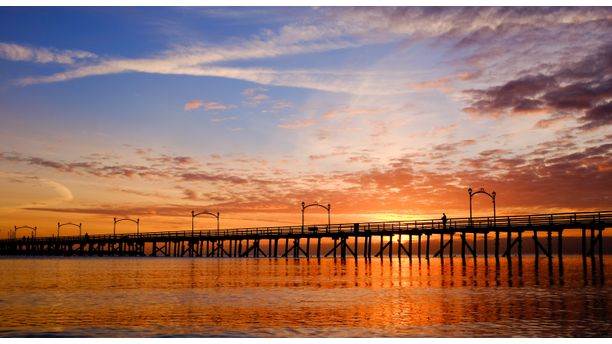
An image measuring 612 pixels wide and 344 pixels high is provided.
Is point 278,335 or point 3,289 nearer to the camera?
point 278,335

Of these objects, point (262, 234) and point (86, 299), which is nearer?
point (86, 299)

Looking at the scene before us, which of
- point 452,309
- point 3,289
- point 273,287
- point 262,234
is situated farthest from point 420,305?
point 262,234

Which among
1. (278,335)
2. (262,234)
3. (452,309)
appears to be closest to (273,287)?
(452,309)

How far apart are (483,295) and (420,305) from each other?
5.43 metres

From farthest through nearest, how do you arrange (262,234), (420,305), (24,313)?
(262,234) → (420,305) → (24,313)

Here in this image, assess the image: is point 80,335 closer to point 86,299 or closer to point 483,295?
point 86,299

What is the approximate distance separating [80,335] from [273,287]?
18.3 m

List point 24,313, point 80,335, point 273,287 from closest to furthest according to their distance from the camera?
point 80,335
point 24,313
point 273,287

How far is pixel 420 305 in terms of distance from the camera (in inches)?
1023

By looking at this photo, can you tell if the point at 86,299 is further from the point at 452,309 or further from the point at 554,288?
the point at 554,288

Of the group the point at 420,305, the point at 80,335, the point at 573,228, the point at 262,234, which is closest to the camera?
the point at 80,335

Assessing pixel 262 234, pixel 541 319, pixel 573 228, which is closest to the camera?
pixel 541 319

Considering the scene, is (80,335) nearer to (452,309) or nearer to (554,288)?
(452,309)

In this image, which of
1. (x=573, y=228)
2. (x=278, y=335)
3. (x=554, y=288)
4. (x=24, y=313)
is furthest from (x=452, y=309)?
(x=573, y=228)
